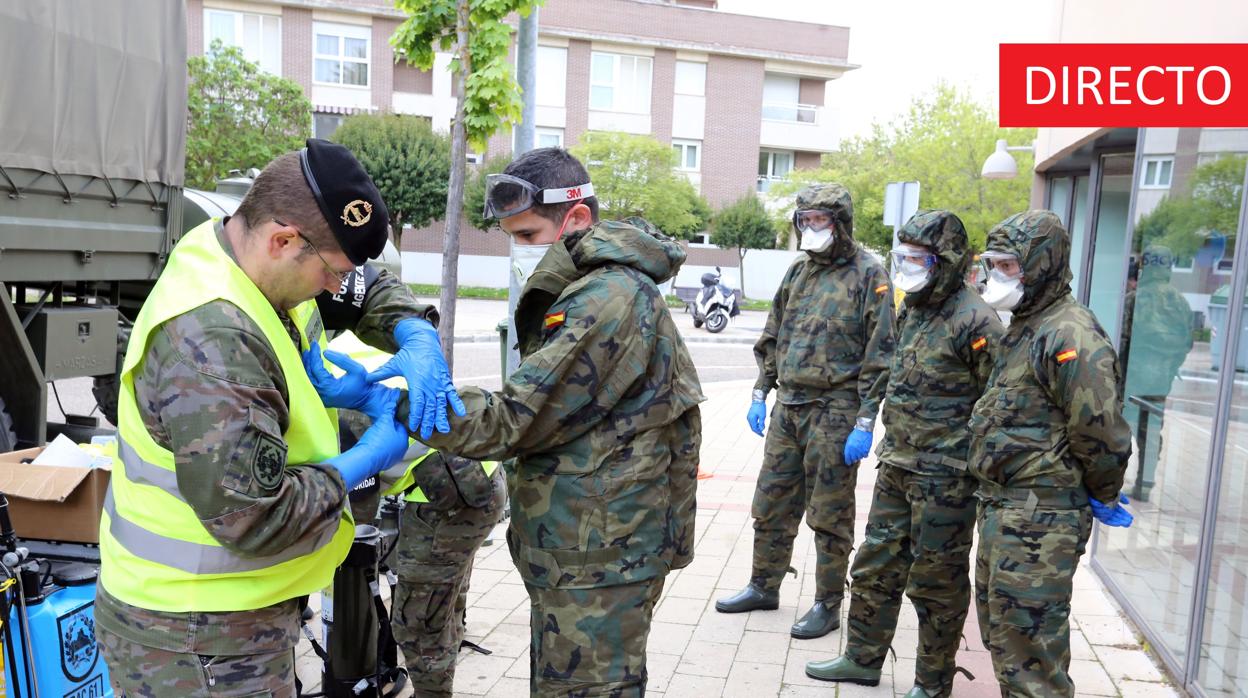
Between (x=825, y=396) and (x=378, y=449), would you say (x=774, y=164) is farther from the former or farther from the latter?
(x=378, y=449)

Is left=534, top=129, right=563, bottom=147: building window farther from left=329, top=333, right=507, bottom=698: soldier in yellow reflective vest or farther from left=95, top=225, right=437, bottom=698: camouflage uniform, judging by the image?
left=95, top=225, right=437, bottom=698: camouflage uniform

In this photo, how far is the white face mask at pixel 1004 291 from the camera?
3.65 metres

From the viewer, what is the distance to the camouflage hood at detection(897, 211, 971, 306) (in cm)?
416

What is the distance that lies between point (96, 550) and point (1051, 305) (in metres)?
3.65

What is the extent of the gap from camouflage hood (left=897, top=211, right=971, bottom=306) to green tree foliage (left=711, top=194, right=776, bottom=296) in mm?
31229

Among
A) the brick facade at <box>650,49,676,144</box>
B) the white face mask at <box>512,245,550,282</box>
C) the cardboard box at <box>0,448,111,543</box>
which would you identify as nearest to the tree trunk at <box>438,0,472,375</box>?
the white face mask at <box>512,245,550,282</box>

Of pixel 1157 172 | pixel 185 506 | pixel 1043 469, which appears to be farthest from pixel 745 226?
pixel 185 506

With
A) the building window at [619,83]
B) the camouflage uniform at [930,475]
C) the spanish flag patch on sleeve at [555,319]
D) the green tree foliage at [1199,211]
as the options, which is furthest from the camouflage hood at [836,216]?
the building window at [619,83]

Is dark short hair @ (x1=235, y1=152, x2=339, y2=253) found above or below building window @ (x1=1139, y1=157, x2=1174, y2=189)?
below

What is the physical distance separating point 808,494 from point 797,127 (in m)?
35.8

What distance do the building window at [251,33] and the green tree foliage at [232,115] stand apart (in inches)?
214

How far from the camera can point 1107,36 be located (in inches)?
251

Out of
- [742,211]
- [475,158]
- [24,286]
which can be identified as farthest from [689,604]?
[742,211]

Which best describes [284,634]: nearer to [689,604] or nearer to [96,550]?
[96,550]
